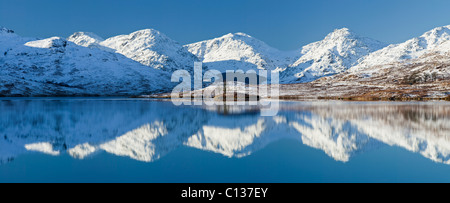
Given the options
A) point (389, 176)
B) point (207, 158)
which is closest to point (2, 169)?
point (207, 158)

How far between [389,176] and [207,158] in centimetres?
1000

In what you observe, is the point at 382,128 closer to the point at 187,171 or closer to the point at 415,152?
the point at 415,152

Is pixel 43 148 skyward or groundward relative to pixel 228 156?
skyward

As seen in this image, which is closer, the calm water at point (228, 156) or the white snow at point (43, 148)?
the calm water at point (228, 156)

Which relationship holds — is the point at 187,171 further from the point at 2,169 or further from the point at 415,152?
the point at 415,152

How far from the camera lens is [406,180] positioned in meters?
15.0

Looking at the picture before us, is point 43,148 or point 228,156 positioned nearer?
point 228,156

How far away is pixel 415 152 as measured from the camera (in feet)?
68.2

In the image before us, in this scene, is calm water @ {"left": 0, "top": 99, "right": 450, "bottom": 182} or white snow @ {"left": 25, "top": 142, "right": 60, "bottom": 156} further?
white snow @ {"left": 25, "top": 142, "right": 60, "bottom": 156}
